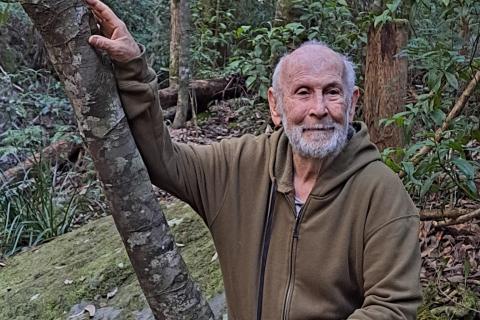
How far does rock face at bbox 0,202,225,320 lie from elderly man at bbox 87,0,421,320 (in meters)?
1.23

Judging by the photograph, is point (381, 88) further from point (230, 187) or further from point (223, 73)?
point (223, 73)

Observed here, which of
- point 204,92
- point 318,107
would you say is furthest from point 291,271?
point 204,92

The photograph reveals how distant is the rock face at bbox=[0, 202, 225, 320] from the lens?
3498 millimetres

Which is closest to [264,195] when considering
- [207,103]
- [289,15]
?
[289,15]

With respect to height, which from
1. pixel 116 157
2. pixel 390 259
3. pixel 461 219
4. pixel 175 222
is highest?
pixel 116 157

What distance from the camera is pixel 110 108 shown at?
166 centimetres

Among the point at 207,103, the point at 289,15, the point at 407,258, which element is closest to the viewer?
the point at 407,258

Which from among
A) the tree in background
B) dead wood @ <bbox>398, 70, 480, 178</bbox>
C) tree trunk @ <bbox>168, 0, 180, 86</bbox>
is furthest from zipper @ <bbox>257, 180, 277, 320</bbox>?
tree trunk @ <bbox>168, 0, 180, 86</bbox>

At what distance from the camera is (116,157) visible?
1693 millimetres

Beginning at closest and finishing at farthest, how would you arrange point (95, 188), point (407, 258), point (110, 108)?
point (110, 108), point (407, 258), point (95, 188)

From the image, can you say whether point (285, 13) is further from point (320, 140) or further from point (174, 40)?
point (320, 140)

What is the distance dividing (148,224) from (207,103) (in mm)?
6058

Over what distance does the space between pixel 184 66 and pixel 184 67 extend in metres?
0.01

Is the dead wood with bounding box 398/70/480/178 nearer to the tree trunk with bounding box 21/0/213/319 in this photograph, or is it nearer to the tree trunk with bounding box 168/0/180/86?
the tree trunk with bounding box 21/0/213/319
